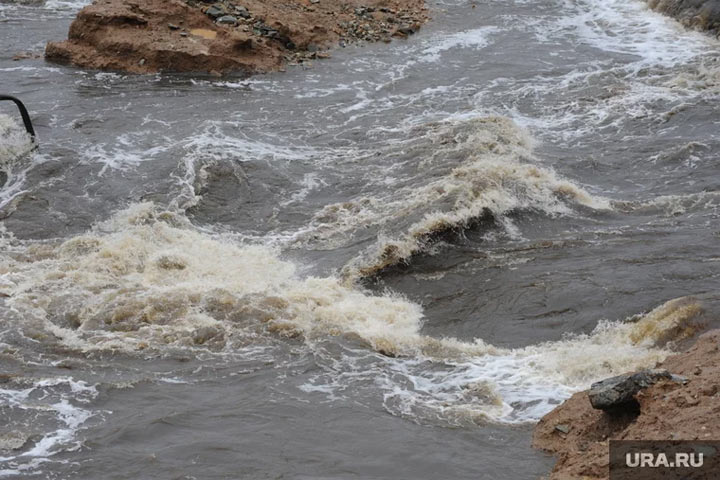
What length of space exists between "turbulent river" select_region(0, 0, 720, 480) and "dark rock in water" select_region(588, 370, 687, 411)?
0.52 m

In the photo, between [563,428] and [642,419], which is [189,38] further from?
[642,419]

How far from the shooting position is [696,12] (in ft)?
58.3

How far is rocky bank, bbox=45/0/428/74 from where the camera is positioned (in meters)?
15.2

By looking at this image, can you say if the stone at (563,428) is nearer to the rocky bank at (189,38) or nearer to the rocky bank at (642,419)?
the rocky bank at (642,419)

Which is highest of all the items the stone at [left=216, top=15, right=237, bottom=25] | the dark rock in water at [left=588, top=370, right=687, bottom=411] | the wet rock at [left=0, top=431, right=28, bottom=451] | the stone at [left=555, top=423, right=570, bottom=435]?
the stone at [left=216, top=15, right=237, bottom=25]

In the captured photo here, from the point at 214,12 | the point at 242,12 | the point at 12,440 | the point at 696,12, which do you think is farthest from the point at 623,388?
the point at 696,12

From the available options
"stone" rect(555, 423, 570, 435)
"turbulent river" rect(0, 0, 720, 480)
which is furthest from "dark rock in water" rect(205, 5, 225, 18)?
"stone" rect(555, 423, 570, 435)

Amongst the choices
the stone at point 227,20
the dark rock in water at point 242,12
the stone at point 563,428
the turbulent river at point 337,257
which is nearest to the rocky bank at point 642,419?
the stone at point 563,428

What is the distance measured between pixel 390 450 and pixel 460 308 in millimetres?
2441

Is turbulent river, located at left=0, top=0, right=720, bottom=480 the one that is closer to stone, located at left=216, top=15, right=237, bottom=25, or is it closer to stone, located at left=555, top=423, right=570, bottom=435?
stone, located at left=555, top=423, right=570, bottom=435

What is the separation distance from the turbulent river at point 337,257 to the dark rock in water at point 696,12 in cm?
207

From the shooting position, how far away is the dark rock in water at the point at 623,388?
17.7 ft

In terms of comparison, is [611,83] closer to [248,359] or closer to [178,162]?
[178,162]

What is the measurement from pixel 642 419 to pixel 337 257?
4211mm
